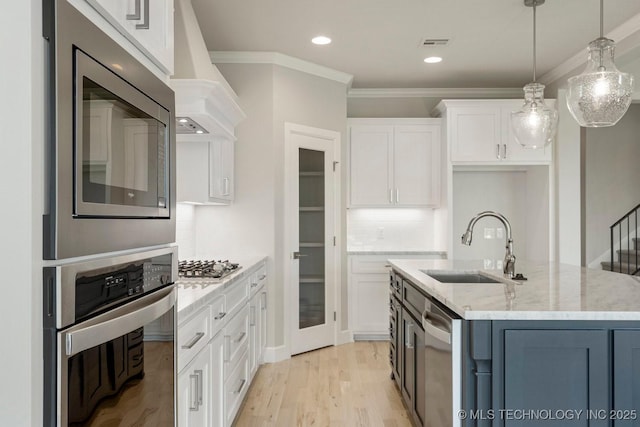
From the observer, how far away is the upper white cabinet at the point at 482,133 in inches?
196

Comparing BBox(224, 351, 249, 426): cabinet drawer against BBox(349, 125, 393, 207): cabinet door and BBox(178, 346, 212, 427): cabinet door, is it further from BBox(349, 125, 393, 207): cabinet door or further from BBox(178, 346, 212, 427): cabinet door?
BBox(349, 125, 393, 207): cabinet door

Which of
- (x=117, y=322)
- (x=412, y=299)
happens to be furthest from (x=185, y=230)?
(x=117, y=322)

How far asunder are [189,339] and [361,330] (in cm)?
343

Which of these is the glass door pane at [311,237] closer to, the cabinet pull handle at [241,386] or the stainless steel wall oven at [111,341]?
the cabinet pull handle at [241,386]

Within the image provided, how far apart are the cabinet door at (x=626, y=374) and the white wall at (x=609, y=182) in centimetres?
493

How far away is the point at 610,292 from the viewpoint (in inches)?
86.8

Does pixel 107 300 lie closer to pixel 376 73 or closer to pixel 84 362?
pixel 84 362

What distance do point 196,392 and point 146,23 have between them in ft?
4.66

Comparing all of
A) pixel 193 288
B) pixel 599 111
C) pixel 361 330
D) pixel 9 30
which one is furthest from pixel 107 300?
pixel 361 330

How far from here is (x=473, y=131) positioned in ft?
16.4

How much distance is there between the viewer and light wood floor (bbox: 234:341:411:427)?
310cm

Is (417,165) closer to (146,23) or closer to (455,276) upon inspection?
(455,276)

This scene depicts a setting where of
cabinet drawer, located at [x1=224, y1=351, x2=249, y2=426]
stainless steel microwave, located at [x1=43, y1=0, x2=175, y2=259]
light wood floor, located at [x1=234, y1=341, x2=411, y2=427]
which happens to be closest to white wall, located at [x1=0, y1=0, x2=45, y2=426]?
stainless steel microwave, located at [x1=43, y1=0, x2=175, y2=259]

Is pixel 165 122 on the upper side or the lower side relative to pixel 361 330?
A: upper
